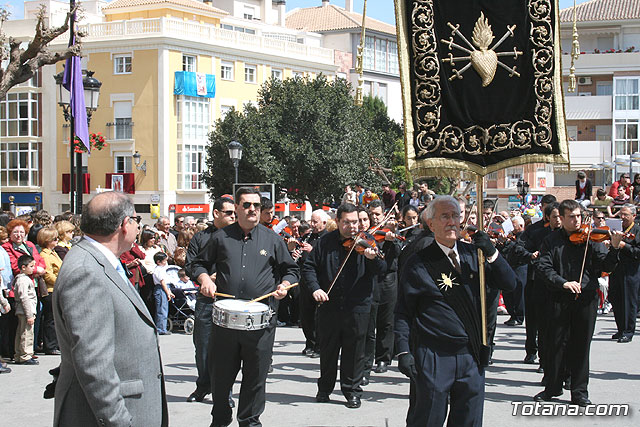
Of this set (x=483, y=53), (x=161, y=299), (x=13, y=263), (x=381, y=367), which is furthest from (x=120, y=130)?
(x=483, y=53)

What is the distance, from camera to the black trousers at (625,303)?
1310 cm

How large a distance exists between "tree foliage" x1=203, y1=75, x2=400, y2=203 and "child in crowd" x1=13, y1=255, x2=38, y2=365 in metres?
34.9

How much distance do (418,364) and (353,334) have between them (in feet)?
9.70

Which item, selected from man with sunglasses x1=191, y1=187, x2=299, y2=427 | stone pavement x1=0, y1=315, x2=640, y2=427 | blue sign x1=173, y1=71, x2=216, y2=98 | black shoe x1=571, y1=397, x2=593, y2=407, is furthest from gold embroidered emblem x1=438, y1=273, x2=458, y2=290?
blue sign x1=173, y1=71, x2=216, y2=98

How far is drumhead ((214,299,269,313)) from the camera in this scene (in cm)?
695

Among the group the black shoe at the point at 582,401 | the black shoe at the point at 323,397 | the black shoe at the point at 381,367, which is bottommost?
the black shoe at the point at 381,367

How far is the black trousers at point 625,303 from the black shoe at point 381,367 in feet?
14.9

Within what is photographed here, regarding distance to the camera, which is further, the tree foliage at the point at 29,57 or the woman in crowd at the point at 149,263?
the tree foliage at the point at 29,57

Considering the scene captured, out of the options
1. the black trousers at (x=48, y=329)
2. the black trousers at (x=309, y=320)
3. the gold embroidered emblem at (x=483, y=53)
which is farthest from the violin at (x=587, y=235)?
the black trousers at (x=48, y=329)

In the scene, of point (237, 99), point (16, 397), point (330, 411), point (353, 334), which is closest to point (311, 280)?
point (353, 334)

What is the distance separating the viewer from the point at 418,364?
5.84 metres

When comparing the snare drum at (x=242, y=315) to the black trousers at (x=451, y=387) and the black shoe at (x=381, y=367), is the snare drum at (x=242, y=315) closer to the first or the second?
the black trousers at (x=451, y=387)

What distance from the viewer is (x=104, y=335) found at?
403cm

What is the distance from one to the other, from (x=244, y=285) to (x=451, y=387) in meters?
2.38
